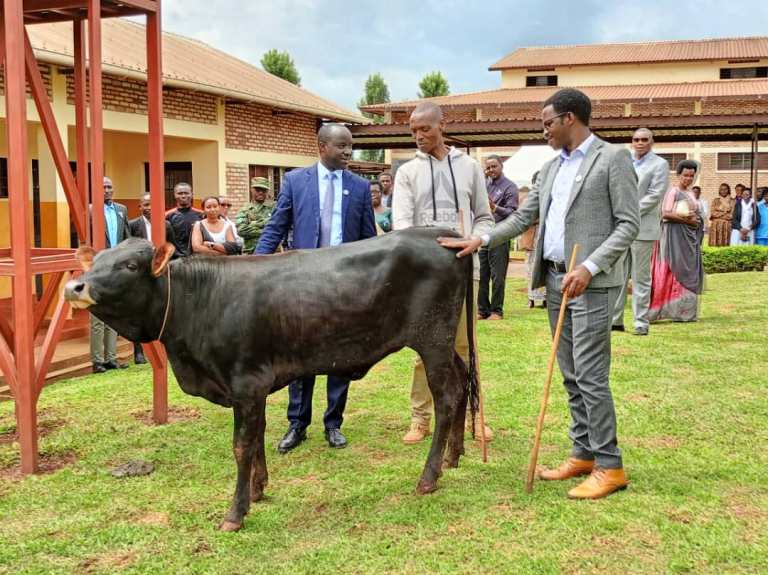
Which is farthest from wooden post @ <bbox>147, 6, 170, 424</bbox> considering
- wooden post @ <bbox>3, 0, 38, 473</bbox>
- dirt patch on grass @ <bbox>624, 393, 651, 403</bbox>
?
dirt patch on grass @ <bbox>624, 393, 651, 403</bbox>

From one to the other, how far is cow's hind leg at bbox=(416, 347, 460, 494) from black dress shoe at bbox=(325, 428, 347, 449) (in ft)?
3.30

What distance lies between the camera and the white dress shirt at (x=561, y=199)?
468 cm

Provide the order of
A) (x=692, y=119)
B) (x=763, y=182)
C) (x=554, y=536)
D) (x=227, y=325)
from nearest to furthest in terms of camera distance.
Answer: (x=554, y=536)
(x=227, y=325)
(x=692, y=119)
(x=763, y=182)

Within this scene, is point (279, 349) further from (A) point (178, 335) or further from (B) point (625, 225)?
(B) point (625, 225)

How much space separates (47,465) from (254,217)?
17.0 ft

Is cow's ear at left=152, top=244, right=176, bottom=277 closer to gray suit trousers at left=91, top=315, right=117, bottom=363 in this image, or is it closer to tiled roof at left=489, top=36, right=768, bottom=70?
gray suit trousers at left=91, top=315, right=117, bottom=363

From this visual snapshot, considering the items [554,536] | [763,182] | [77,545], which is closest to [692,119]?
[554,536]

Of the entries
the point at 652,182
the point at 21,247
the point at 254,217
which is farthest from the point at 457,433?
the point at 254,217

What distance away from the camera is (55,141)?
6207 mm

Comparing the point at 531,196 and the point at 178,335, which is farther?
the point at 531,196

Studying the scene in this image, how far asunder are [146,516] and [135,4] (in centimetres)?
385

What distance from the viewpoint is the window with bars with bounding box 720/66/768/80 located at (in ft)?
135

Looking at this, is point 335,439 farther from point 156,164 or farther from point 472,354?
point 156,164

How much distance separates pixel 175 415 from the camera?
6.70m
